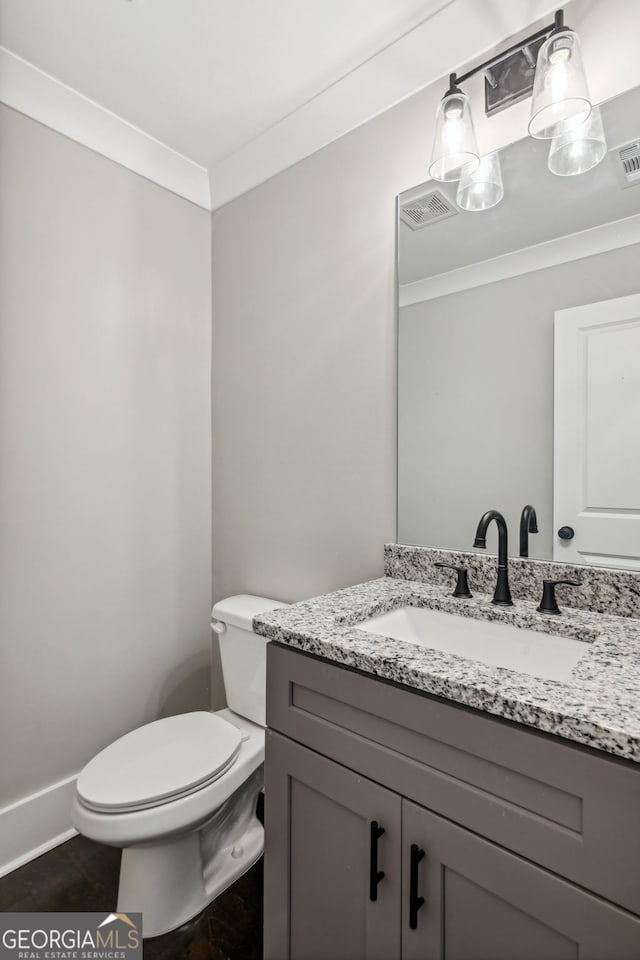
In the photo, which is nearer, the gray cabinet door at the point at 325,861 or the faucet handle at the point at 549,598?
the gray cabinet door at the point at 325,861

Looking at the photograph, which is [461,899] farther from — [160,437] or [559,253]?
Answer: [160,437]

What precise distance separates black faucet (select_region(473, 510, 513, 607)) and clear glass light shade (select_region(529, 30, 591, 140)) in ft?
3.09

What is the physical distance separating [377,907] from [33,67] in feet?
7.76

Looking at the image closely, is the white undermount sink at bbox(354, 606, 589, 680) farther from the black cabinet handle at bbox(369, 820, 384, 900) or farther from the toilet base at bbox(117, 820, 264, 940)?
the toilet base at bbox(117, 820, 264, 940)

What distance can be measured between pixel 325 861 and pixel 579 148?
167 centimetres

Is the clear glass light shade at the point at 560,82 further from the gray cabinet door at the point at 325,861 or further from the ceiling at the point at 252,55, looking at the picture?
the gray cabinet door at the point at 325,861

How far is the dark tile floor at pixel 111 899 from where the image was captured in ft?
4.17

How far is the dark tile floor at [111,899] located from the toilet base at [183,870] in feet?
0.10

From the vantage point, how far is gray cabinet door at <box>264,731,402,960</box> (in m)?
0.87

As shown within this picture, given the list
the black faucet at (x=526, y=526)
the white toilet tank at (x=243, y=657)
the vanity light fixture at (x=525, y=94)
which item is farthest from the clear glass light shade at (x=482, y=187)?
the white toilet tank at (x=243, y=657)

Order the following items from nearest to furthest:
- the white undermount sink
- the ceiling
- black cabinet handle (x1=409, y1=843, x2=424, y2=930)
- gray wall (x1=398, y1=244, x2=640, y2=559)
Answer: black cabinet handle (x1=409, y1=843, x2=424, y2=930) → the white undermount sink → gray wall (x1=398, y1=244, x2=640, y2=559) → the ceiling

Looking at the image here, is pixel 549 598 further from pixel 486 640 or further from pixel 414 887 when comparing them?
pixel 414 887

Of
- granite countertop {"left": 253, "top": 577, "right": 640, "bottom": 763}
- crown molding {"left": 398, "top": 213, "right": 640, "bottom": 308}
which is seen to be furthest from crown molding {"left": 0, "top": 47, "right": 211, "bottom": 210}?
granite countertop {"left": 253, "top": 577, "right": 640, "bottom": 763}

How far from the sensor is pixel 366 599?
4.14 feet
